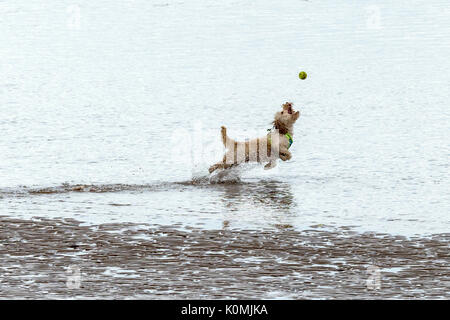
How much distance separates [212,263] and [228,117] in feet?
35.3

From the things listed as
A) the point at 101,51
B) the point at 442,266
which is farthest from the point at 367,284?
the point at 101,51

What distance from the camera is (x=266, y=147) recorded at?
14.8 metres

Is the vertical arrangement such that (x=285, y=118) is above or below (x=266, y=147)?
above

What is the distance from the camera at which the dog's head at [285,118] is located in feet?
48.9

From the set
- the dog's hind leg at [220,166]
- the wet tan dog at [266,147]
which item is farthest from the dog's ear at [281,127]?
the dog's hind leg at [220,166]

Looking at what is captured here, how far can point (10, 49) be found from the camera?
1229 inches

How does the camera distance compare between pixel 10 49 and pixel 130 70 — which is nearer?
pixel 130 70

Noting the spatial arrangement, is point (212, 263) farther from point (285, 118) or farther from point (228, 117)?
point (228, 117)

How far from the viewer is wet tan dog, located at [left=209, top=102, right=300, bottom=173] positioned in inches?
580

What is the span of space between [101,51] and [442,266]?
21855 mm

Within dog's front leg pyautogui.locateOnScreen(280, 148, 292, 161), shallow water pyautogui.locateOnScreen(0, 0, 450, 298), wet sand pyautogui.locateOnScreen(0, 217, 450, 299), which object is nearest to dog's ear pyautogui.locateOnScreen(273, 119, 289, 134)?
dog's front leg pyautogui.locateOnScreen(280, 148, 292, 161)

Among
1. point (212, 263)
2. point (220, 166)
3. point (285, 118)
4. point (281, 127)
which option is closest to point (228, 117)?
point (281, 127)

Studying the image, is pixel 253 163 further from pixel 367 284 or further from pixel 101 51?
pixel 101 51
